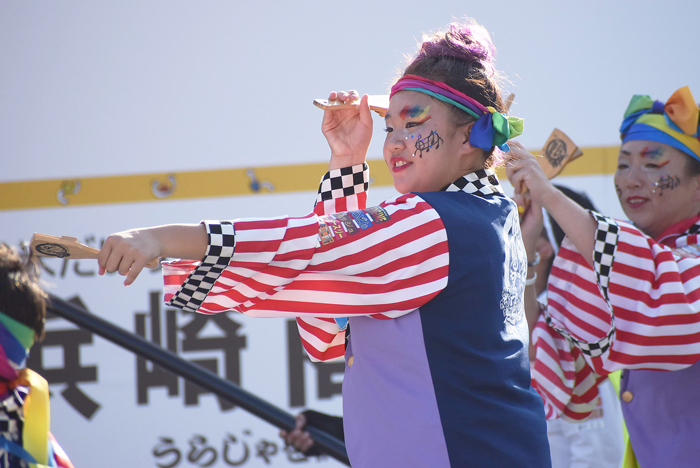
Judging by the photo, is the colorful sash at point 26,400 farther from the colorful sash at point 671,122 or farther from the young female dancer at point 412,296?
the colorful sash at point 671,122

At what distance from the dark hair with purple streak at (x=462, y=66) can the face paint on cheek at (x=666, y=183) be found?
0.80 meters

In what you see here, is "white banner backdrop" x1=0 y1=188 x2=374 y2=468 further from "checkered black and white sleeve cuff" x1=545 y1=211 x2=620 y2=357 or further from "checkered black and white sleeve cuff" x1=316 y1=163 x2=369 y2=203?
"checkered black and white sleeve cuff" x1=545 y1=211 x2=620 y2=357

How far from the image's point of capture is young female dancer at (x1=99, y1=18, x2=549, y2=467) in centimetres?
102

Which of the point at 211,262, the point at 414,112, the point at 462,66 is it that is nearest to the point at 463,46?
the point at 462,66

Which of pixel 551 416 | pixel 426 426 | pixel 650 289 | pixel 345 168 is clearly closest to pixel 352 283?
pixel 426 426

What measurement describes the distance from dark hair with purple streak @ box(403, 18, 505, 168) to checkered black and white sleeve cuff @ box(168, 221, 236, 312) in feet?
1.83

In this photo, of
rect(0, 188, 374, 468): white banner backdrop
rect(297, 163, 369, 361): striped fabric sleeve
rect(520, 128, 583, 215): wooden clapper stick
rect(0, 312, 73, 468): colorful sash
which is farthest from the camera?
rect(0, 188, 374, 468): white banner backdrop

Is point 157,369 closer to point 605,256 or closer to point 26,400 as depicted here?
point 26,400

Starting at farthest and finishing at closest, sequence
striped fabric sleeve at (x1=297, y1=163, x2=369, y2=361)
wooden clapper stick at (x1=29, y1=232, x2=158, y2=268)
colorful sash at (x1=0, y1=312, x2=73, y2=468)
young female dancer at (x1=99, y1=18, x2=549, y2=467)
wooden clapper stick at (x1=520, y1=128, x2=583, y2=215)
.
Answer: wooden clapper stick at (x1=520, y1=128, x2=583, y2=215) < striped fabric sleeve at (x1=297, y1=163, x2=369, y2=361) < colorful sash at (x1=0, y1=312, x2=73, y2=468) < young female dancer at (x1=99, y1=18, x2=549, y2=467) < wooden clapper stick at (x1=29, y1=232, x2=158, y2=268)

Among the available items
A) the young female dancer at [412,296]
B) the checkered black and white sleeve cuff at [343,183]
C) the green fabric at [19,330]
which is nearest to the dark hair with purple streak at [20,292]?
the green fabric at [19,330]

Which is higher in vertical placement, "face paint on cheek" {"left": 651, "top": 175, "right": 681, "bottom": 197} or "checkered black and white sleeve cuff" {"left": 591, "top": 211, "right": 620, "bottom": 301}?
"face paint on cheek" {"left": 651, "top": 175, "right": 681, "bottom": 197}

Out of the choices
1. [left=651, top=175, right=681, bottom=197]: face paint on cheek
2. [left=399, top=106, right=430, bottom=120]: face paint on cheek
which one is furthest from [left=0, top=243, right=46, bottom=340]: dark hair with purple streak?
[left=651, top=175, right=681, bottom=197]: face paint on cheek

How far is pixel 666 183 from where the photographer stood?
1.93 metres

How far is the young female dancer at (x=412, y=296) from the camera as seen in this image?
102 centimetres
